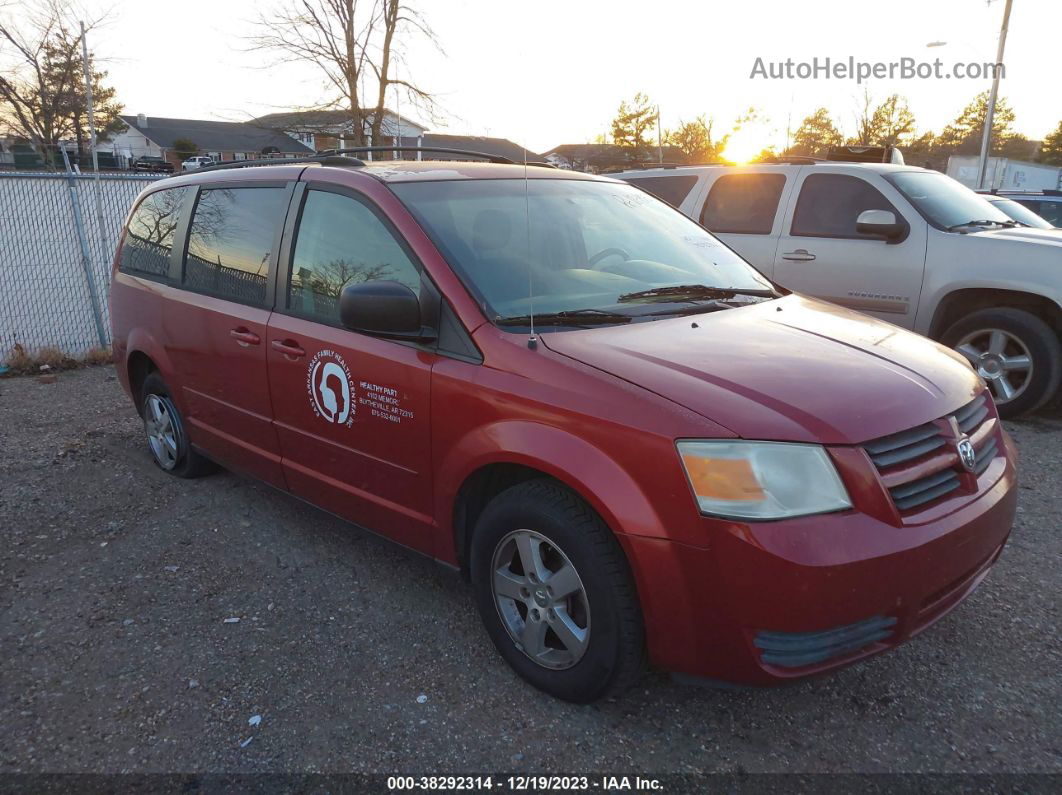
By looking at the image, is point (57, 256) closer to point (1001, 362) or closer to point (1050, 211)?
point (1001, 362)

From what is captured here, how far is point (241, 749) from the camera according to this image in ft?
8.27

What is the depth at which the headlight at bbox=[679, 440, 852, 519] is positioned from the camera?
2.20 m

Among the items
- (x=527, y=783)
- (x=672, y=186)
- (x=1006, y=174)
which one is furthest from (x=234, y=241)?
(x=1006, y=174)

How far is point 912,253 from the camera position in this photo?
623cm

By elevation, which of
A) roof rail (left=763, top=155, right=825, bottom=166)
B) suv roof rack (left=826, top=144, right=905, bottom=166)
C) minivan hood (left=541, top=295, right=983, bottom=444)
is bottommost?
minivan hood (left=541, top=295, right=983, bottom=444)

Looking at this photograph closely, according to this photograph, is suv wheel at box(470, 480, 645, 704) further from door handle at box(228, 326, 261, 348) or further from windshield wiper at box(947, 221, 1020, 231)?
windshield wiper at box(947, 221, 1020, 231)

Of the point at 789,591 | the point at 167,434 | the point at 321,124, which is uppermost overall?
the point at 321,124

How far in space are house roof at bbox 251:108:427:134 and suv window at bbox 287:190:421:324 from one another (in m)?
15.0

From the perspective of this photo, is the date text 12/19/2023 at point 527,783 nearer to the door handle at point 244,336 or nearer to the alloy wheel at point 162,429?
the door handle at point 244,336

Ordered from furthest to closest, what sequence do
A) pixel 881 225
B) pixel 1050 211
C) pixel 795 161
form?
pixel 1050 211 → pixel 795 161 → pixel 881 225

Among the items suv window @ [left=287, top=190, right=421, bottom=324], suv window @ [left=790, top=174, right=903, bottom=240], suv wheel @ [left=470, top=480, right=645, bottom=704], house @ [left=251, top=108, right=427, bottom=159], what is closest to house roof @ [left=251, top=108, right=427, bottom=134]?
house @ [left=251, top=108, right=427, bottom=159]

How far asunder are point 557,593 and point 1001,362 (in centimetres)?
494

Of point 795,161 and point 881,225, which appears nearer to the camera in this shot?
point 881,225

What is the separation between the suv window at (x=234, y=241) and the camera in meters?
3.72
